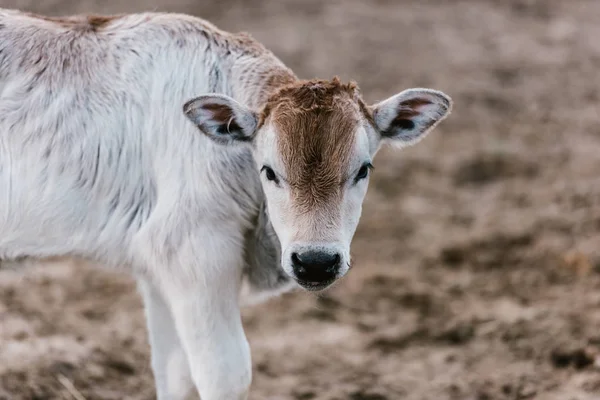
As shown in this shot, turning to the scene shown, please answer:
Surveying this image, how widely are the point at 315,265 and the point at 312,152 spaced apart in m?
0.61

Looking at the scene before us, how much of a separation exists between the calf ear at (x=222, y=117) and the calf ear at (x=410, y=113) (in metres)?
0.72

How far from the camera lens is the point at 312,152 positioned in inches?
190

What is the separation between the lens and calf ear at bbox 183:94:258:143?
5.03 m

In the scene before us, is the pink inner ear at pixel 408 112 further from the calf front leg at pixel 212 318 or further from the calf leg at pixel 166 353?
the calf leg at pixel 166 353

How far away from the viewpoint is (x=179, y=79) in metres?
5.52

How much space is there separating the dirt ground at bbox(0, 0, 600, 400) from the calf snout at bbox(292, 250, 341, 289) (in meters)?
2.59

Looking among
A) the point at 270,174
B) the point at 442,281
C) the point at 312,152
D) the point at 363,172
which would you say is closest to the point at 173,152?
the point at 270,174

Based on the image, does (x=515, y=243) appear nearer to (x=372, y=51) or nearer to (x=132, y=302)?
(x=132, y=302)

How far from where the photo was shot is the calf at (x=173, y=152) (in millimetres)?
5117

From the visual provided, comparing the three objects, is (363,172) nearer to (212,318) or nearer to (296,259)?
(296,259)

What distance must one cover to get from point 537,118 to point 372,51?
3261mm

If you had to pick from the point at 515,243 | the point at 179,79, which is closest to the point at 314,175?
the point at 179,79

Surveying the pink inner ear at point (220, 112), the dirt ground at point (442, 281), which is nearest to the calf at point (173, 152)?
the pink inner ear at point (220, 112)

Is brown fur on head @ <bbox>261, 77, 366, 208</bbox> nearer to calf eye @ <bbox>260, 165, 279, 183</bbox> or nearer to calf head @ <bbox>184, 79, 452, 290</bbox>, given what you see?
calf head @ <bbox>184, 79, 452, 290</bbox>
